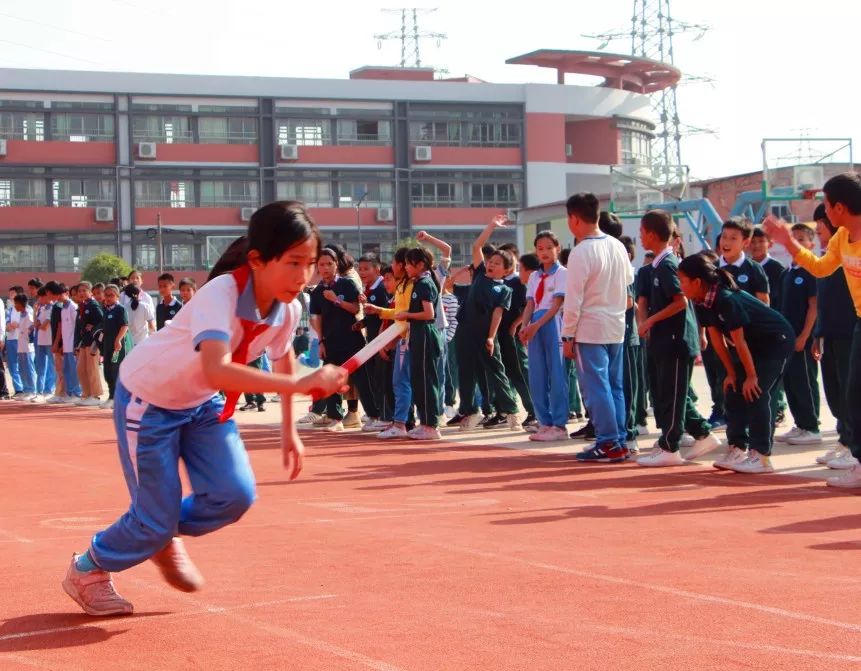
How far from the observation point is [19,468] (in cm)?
1217

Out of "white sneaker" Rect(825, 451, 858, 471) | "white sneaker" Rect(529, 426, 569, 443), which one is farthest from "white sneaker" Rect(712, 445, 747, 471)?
"white sneaker" Rect(529, 426, 569, 443)

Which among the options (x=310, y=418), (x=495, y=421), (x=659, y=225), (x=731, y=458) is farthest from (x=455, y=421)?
(x=731, y=458)

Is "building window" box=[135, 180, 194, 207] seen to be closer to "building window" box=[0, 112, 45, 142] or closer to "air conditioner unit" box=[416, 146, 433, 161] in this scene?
"building window" box=[0, 112, 45, 142]

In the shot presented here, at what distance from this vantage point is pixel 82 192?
67625mm

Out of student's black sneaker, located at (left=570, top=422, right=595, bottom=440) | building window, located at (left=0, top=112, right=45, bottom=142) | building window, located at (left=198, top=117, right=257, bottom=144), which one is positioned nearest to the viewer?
student's black sneaker, located at (left=570, top=422, right=595, bottom=440)

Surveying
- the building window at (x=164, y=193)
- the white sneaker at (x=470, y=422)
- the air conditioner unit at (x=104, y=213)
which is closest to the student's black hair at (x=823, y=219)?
the white sneaker at (x=470, y=422)

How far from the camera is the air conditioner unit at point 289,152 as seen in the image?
69.4 m

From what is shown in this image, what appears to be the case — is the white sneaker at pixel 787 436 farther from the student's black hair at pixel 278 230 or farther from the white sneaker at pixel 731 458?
the student's black hair at pixel 278 230

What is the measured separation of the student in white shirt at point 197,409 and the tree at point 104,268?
58570 mm

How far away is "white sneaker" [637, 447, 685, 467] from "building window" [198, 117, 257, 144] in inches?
2394

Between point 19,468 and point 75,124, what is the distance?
5794 cm

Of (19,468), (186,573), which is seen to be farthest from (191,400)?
(19,468)

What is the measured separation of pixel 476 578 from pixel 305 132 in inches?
2614

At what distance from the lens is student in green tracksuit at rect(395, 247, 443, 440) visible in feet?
44.8
